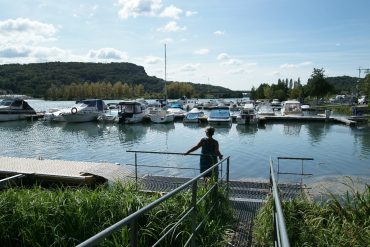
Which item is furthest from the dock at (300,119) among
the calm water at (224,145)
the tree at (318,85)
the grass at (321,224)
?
the grass at (321,224)

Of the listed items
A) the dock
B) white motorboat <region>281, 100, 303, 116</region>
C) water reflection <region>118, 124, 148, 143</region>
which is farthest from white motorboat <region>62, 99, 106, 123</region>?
white motorboat <region>281, 100, 303, 116</region>

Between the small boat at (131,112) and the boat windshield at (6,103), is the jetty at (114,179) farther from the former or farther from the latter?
→ the boat windshield at (6,103)

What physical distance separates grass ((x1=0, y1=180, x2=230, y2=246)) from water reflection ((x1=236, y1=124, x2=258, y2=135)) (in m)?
31.9

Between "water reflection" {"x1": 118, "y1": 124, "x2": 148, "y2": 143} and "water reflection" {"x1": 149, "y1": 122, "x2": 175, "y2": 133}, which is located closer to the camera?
"water reflection" {"x1": 118, "y1": 124, "x2": 148, "y2": 143}

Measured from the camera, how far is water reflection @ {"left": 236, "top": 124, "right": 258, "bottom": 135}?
38.4 m

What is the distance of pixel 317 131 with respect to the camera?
128 ft

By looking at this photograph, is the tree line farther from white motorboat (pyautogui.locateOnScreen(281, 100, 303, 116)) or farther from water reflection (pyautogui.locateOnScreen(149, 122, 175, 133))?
water reflection (pyautogui.locateOnScreen(149, 122, 175, 133))

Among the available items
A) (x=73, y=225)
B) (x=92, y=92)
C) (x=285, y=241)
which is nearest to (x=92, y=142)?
(x=73, y=225)

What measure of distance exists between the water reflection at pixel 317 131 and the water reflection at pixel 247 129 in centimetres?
561

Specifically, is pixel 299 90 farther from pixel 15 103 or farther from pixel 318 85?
pixel 15 103

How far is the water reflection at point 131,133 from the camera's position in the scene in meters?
33.7

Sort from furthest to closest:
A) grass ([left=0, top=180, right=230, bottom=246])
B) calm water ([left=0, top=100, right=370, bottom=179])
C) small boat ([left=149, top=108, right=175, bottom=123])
→ small boat ([left=149, top=108, right=175, bottom=123]), calm water ([left=0, top=100, right=370, bottom=179]), grass ([left=0, top=180, right=230, bottom=246])

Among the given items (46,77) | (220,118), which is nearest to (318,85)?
(220,118)

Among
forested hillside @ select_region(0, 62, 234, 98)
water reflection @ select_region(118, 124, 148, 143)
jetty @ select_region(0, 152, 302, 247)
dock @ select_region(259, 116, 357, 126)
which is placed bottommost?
water reflection @ select_region(118, 124, 148, 143)
